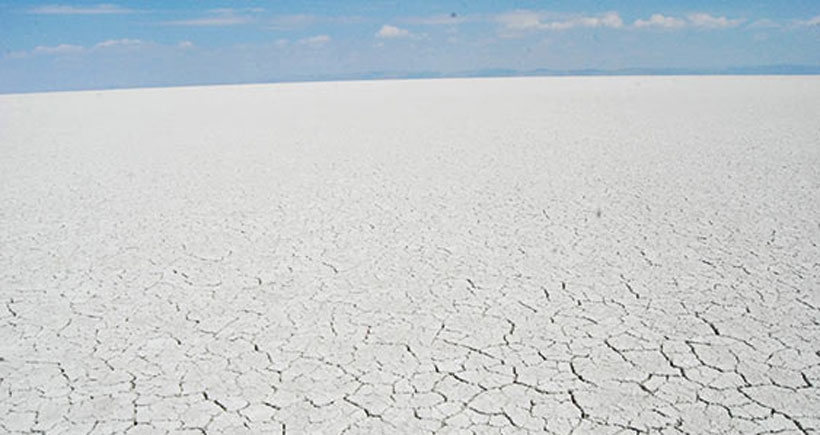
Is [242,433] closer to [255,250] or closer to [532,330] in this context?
[532,330]

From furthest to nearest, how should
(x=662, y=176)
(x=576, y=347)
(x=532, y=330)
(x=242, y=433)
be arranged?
(x=662, y=176) < (x=532, y=330) < (x=576, y=347) < (x=242, y=433)

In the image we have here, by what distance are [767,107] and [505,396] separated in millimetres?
12380

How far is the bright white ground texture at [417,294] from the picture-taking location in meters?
2.02

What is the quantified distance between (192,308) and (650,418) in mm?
2006

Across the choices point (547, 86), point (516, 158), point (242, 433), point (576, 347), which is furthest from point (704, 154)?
point (547, 86)

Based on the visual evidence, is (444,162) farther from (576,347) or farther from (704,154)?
(576,347)

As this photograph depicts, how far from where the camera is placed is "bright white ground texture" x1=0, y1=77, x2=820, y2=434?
2020mm

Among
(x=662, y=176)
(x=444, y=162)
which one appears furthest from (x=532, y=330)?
(x=444, y=162)

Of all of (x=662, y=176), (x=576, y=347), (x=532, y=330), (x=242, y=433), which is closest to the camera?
(x=242, y=433)

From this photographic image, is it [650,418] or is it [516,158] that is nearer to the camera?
[650,418]

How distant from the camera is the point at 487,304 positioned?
2836 mm

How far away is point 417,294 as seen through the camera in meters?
2.99

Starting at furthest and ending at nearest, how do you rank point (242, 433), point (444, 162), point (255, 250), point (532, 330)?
point (444, 162), point (255, 250), point (532, 330), point (242, 433)

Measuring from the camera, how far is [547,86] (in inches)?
835
